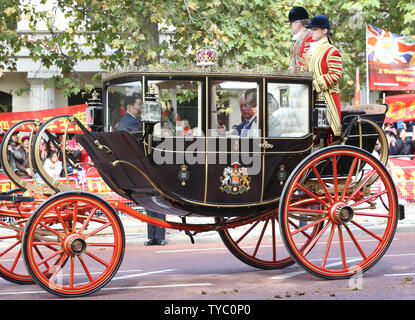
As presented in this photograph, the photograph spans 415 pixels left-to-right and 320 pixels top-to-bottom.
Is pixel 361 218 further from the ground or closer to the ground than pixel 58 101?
closer to the ground

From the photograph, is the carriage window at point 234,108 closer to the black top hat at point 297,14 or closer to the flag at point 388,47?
the black top hat at point 297,14

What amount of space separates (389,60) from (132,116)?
49.8 ft

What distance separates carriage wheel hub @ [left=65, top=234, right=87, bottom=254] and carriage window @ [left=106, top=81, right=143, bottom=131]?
1.39m

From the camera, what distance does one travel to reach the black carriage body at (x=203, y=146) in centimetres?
792

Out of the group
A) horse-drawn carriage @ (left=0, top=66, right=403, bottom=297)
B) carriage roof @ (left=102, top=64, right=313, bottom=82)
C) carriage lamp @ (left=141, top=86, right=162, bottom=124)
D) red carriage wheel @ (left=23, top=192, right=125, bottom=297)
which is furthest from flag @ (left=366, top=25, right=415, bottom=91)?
red carriage wheel @ (left=23, top=192, right=125, bottom=297)

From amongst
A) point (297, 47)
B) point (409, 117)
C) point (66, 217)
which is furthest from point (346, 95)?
point (66, 217)

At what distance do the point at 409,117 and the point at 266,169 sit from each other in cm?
1285

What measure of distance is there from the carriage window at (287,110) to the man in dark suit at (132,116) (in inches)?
51.3

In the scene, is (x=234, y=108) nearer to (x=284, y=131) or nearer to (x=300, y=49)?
(x=284, y=131)

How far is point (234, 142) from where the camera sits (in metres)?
8.16

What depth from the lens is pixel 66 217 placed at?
7660 millimetres

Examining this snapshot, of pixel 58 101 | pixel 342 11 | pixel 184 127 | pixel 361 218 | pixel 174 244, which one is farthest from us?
pixel 58 101

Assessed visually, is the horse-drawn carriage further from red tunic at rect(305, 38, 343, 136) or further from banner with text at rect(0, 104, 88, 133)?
banner with text at rect(0, 104, 88, 133)
